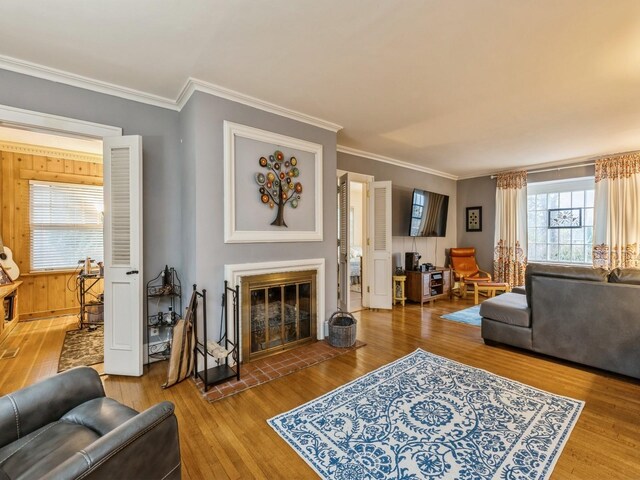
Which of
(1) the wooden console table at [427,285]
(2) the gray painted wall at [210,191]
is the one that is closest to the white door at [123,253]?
(2) the gray painted wall at [210,191]

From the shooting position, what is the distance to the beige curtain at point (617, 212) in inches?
183

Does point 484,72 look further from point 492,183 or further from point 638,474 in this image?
point 492,183

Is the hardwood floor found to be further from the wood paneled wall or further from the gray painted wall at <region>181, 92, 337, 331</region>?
the gray painted wall at <region>181, 92, 337, 331</region>

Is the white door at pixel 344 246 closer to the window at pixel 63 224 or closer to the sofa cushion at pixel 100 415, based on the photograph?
the sofa cushion at pixel 100 415

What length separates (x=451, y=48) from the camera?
214 cm

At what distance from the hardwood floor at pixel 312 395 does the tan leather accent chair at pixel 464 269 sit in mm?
2280

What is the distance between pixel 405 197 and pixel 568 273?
3187mm

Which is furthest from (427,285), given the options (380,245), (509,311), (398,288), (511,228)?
(511,228)

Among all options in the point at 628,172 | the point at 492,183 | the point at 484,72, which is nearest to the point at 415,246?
the point at 492,183

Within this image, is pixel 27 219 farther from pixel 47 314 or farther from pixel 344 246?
pixel 344 246

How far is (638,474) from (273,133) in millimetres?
3553

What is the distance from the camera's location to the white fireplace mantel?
2.80 metres

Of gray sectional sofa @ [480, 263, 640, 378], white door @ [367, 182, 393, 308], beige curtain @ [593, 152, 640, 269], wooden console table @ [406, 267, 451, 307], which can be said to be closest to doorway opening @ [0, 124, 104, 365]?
white door @ [367, 182, 393, 308]

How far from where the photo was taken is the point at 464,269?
6285 mm
